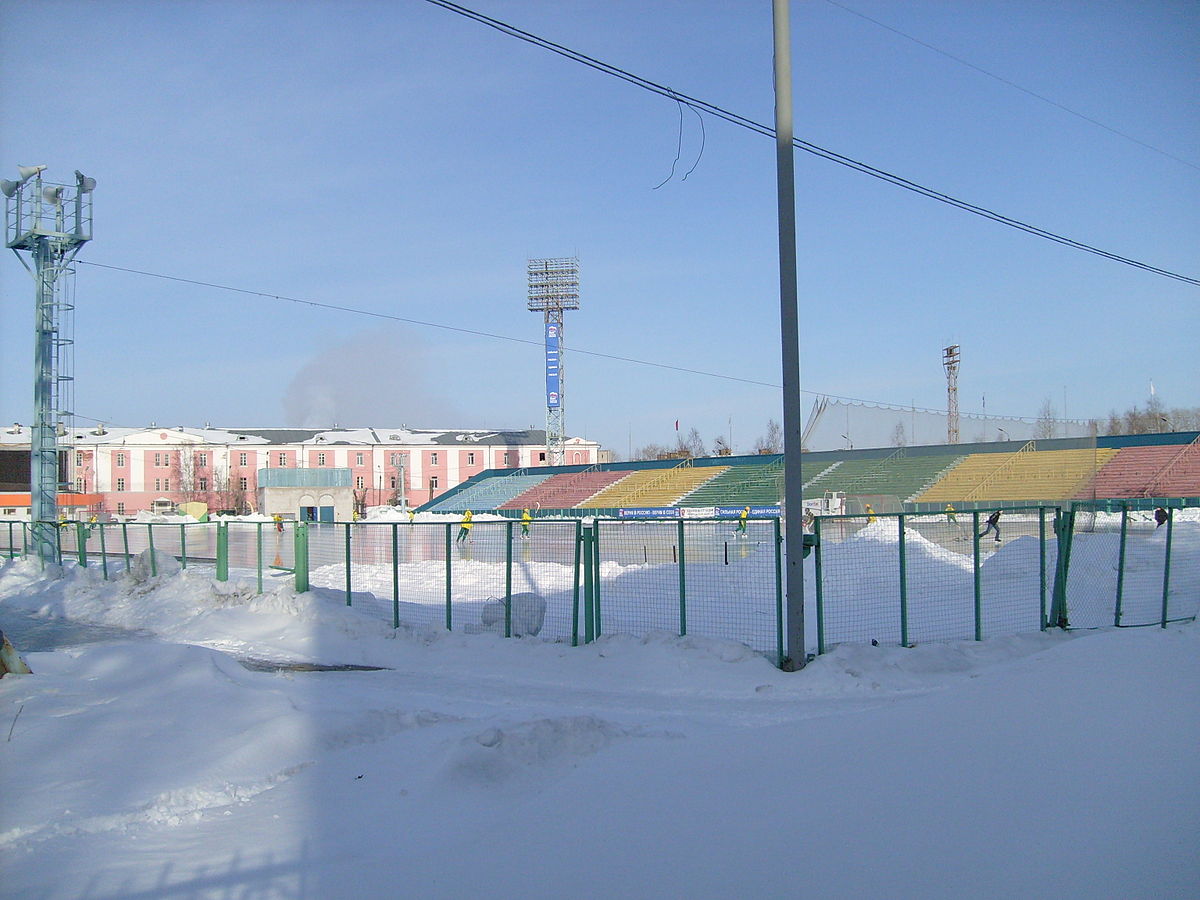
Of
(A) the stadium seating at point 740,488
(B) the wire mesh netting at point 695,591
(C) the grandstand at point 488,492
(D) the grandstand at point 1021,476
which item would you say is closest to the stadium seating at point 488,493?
(C) the grandstand at point 488,492

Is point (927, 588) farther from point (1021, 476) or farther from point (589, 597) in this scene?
point (1021, 476)

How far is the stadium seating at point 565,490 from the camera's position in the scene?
183 ft

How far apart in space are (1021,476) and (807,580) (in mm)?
22687

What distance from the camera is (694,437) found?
398 feet

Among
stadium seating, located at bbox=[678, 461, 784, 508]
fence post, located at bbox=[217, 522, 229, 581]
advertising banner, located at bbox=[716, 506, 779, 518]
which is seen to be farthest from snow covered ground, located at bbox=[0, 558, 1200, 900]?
stadium seating, located at bbox=[678, 461, 784, 508]

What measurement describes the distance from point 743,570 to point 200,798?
351 inches

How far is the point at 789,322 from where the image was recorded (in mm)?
10039

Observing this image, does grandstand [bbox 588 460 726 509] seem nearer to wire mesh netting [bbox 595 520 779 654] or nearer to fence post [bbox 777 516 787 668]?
wire mesh netting [bbox 595 520 779 654]

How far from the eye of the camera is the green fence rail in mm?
11578

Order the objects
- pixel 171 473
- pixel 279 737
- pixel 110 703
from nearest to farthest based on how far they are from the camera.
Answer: pixel 279 737 → pixel 110 703 → pixel 171 473

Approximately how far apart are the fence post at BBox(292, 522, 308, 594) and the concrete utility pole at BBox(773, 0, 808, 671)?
9.19 meters

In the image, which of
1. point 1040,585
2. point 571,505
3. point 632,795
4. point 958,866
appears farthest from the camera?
point 571,505

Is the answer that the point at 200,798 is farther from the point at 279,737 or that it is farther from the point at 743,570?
the point at 743,570

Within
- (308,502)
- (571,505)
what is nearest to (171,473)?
(308,502)
